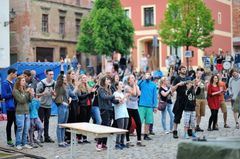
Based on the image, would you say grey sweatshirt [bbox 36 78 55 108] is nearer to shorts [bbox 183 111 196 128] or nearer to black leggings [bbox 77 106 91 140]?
black leggings [bbox 77 106 91 140]

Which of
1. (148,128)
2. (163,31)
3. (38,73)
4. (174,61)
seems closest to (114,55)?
(163,31)

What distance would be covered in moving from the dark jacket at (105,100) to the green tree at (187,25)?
87.2ft

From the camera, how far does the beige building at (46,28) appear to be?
149ft

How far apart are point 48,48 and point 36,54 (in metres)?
1.81

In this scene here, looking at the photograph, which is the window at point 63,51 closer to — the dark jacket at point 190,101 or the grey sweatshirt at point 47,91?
the grey sweatshirt at point 47,91

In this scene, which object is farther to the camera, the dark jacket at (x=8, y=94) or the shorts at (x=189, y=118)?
the shorts at (x=189, y=118)

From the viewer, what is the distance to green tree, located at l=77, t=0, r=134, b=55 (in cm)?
4259

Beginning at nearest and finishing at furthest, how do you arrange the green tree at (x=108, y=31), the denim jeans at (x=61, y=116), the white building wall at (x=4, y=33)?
the denim jeans at (x=61, y=116)
the white building wall at (x=4, y=33)
the green tree at (x=108, y=31)

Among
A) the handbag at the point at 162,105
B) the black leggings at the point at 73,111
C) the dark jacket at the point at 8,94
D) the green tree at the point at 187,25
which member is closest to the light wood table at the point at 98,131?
the dark jacket at the point at 8,94

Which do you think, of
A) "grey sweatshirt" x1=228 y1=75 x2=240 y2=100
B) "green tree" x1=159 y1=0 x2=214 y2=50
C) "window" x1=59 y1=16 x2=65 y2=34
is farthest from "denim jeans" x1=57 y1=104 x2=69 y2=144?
"window" x1=59 y1=16 x2=65 y2=34

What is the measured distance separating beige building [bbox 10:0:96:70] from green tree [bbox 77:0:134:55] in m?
4.55

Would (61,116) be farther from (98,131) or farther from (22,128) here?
(98,131)

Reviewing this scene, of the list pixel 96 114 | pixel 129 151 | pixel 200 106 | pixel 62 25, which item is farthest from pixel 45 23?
pixel 129 151

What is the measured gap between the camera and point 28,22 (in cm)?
4538
